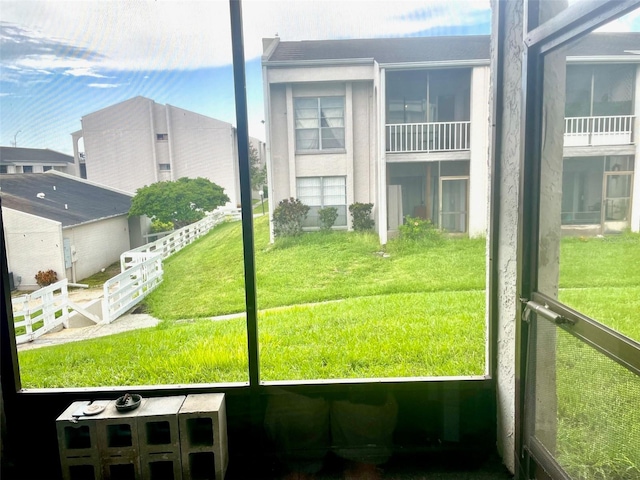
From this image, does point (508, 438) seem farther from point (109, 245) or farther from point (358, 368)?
point (109, 245)

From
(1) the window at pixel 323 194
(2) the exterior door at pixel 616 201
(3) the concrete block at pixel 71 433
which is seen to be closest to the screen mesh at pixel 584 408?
(2) the exterior door at pixel 616 201

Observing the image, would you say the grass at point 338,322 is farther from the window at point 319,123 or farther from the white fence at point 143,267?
the window at point 319,123

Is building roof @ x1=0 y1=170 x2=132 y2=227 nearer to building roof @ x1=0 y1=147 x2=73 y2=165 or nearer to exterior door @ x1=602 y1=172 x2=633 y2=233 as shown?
building roof @ x1=0 y1=147 x2=73 y2=165

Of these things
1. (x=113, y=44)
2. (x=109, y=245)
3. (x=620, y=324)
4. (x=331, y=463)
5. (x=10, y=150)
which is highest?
(x=113, y=44)

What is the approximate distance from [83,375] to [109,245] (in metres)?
0.71

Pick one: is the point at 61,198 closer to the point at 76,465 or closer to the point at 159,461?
the point at 76,465

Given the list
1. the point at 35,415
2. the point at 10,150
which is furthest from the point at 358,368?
the point at 10,150

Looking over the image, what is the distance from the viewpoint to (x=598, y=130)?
1.30 metres

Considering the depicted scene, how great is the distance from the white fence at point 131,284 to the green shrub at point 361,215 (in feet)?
3.90

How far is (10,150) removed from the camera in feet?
6.77

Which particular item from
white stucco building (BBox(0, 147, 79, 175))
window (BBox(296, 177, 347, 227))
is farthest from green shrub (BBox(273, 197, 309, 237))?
white stucco building (BBox(0, 147, 79, 175))

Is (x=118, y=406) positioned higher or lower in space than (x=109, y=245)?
lower

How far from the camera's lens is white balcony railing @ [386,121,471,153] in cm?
267

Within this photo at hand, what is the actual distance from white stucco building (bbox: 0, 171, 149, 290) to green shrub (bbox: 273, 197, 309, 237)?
76 cm
